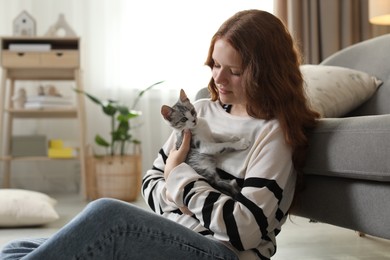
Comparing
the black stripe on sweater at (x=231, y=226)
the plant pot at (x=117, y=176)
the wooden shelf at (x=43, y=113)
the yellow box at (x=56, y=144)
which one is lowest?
the plant pot at (x=117, y=176)

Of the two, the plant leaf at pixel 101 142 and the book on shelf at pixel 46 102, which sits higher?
the book on shelf at pixel 46 102

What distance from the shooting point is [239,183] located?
1179 millimetres

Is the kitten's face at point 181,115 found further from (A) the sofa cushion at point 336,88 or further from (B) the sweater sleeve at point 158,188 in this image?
(A) the sofa cushion at point 336,88

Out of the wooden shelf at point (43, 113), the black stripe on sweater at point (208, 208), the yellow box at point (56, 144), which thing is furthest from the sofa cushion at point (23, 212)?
the black stripe on sweater at point (208, 208)

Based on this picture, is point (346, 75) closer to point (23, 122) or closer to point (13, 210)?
point (13, 210)

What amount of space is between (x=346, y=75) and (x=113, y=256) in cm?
126

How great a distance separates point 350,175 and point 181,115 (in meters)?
0.40

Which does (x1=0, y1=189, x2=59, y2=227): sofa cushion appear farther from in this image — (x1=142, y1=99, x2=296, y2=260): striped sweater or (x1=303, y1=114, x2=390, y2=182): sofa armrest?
(x1=303, y1=114, x2=390, y2=182): sofa armrest

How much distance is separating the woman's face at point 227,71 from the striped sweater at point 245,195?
2.7 inches

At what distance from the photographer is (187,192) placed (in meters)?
1.13

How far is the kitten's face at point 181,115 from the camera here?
3.96 feet

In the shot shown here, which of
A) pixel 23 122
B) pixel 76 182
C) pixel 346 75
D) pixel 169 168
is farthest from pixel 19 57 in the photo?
pixel 169 168

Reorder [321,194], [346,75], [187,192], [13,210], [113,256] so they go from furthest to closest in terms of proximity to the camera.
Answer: [13,210] → [346,75] → [321,194] → [187,192] → [113,256]

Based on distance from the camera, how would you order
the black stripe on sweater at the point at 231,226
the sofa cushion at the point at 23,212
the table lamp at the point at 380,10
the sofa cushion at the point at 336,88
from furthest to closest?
the table lamp at the point at 380,10 → the sofa cushion at the point at 23,212 → the sofa cushion at the point at 336,88 → the black stripe on sweater at the point at 231,226
